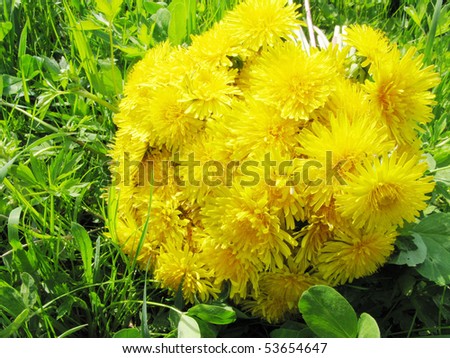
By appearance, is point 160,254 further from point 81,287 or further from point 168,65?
point 168,65

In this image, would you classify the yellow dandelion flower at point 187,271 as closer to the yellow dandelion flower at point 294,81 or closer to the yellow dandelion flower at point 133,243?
the yellow dandelion flower at point 133,243

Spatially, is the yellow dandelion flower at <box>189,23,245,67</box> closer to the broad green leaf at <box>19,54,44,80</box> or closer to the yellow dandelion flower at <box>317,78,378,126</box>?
the yellow dandelion flower at <box>317,78,378,126</box>

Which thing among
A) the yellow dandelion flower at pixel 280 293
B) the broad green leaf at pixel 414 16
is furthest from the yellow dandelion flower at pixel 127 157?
the broad green leaf at pixel 414 16

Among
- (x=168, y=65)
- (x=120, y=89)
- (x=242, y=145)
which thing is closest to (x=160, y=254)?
(x=242, y=145)

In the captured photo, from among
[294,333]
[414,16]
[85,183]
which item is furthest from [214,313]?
[414,16]

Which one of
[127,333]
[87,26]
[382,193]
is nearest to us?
[382,193]

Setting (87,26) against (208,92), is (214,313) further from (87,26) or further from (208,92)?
(87,26)
